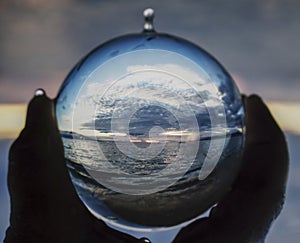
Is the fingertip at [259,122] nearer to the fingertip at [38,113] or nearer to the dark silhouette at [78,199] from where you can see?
the dark silhouette at [78,199]

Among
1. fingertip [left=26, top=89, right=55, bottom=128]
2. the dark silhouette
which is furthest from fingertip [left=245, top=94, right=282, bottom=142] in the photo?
fingertip [left=26, top=89, right=55, bottom=128]

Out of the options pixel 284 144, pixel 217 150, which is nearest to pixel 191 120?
pixel 217 150

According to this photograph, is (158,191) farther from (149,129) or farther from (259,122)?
(259,122)

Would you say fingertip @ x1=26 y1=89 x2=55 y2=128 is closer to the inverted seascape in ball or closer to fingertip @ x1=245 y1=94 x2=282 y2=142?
the inverted seascape in ball

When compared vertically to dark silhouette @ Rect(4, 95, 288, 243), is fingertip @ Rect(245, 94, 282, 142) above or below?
above

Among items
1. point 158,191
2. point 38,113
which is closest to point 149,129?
point 158,191

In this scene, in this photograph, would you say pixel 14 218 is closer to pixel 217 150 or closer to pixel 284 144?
pixel 217 150
